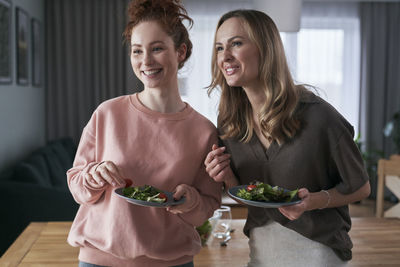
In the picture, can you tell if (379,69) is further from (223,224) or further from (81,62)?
(223,224)

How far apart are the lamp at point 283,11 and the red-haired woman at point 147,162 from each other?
1459mm

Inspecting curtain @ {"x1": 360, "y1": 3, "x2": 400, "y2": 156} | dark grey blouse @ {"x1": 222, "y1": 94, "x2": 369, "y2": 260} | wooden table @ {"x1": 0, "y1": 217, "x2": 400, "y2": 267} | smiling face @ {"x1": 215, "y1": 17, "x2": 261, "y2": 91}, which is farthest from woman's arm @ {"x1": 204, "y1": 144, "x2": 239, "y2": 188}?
curtain @ {"x1": 360, "y1": 3, "x2": 400, "y2": 156}

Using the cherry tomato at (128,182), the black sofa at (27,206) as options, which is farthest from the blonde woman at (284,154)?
the black sofa at (27,206)

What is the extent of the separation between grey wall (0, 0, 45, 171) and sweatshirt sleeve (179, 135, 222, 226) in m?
2.90

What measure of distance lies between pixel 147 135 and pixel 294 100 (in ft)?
1.56

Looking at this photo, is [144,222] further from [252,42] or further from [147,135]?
[252,42]

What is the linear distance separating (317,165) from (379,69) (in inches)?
206

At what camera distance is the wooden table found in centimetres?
177

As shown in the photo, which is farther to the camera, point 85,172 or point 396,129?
point 396,129

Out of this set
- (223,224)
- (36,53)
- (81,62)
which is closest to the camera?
(223,224)

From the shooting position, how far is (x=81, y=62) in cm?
584

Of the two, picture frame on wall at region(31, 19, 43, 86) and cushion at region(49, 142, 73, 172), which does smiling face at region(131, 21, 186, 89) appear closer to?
cushion at region(49, 142, 73, 172)

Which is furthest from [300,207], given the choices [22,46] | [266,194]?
[22,46]

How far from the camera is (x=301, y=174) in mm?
1398
